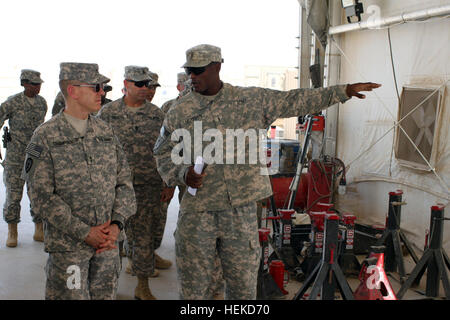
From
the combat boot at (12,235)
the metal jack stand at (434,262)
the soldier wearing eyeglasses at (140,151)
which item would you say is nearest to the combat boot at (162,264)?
the soldier wearing eyeglasses at (140,151)

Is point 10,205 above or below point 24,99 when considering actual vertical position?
below

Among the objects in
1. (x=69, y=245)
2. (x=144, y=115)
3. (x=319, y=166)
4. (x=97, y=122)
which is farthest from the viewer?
(x=319, y=166)

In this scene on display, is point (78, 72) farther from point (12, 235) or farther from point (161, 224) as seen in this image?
point (12, 235)

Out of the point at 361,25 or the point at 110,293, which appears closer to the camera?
the point at 110,293

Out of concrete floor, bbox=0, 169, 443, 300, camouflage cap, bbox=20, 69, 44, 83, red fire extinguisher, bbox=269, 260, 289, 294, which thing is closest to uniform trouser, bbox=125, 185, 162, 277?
concrete floor, bbox=0, 169, 443, 300

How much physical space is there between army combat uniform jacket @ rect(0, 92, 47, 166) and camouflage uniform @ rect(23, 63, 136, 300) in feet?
9.70

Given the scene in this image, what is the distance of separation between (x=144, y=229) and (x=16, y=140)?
2294 mm

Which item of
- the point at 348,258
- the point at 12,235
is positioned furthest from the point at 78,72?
the point at 12,235

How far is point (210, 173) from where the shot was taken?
98.7 inches

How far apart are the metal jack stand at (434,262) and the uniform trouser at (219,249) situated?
5.76 ft

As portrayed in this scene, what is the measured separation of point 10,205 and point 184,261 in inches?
123

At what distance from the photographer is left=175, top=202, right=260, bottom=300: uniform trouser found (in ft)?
8.18
